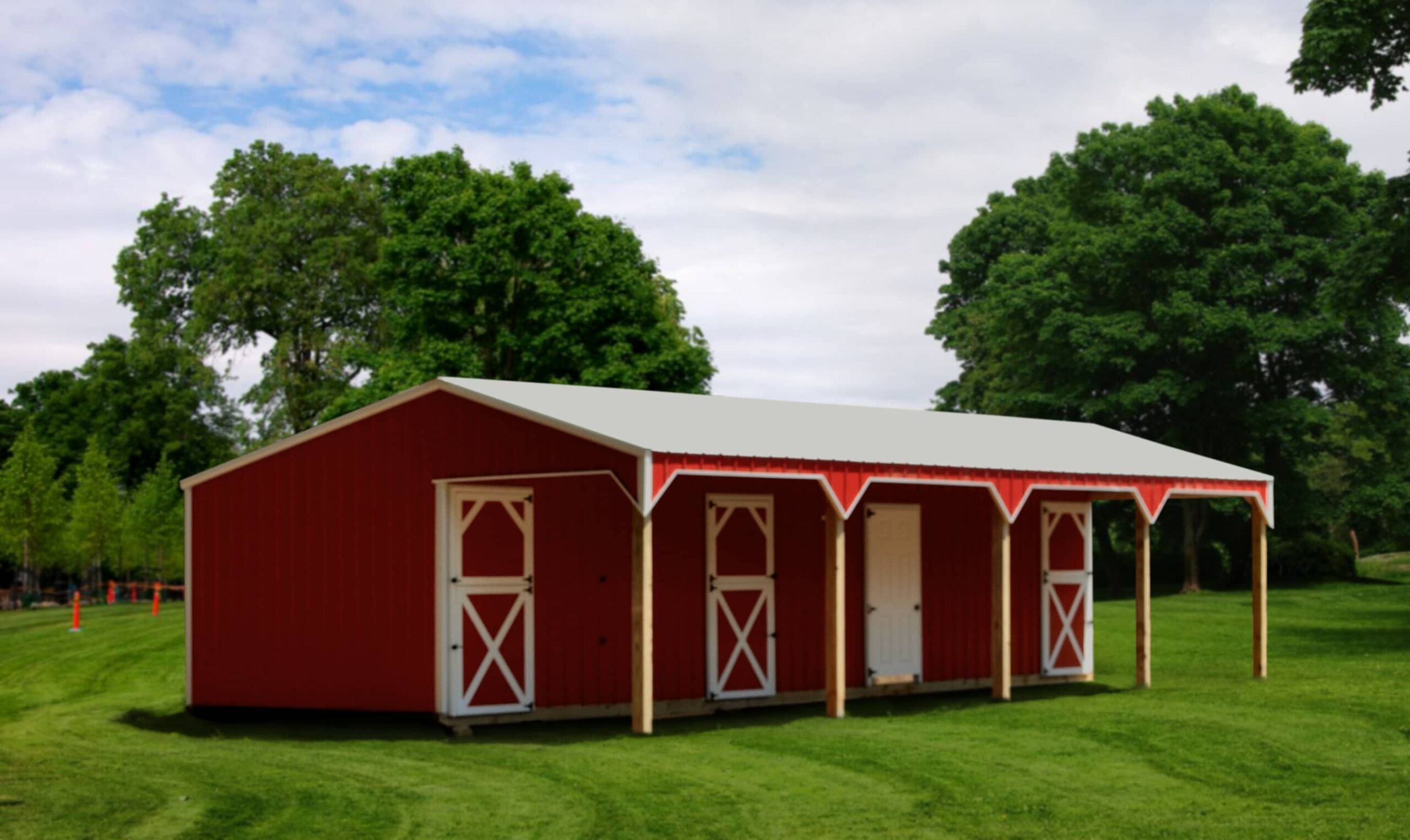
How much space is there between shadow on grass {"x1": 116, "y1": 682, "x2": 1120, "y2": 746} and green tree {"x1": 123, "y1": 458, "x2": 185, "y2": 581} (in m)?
26.5

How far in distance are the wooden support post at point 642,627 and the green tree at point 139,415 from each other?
35.5 m

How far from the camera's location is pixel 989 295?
143ft

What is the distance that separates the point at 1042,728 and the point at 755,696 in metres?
3.30

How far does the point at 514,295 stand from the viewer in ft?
115

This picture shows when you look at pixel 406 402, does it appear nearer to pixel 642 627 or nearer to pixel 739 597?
pixel 642 627

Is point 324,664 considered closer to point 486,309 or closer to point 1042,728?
Answer: point 1042,728

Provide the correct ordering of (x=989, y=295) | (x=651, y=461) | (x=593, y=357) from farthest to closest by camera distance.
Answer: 1. (x=989, y=295)
2. (x=593, y=357)
3. (x=651, y=461)

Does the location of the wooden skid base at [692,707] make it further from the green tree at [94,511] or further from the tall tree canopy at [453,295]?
the green tree at [94,511]

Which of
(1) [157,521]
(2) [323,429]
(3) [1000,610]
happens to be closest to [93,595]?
(1) [157,521]

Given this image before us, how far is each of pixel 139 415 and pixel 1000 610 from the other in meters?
38.9

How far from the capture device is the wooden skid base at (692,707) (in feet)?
48.8

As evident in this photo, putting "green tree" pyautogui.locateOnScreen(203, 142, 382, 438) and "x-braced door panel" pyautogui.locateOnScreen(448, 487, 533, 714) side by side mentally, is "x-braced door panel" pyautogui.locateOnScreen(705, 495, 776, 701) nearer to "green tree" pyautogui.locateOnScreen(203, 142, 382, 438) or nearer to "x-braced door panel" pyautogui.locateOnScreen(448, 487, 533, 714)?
"x-braced door panel" pyautogui.locateOnScreen(448, 487, 533, 714)

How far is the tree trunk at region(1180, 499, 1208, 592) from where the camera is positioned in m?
39.4

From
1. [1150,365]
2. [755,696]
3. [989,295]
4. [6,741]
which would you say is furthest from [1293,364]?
[6,741]
